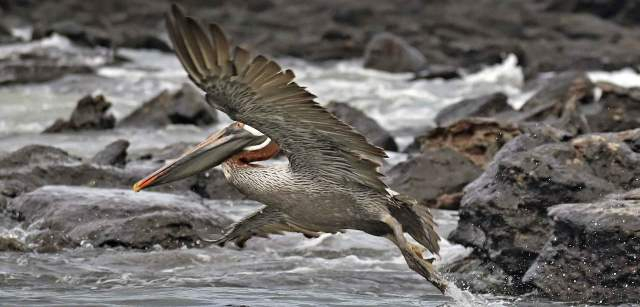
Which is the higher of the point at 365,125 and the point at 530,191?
the point at 365,125

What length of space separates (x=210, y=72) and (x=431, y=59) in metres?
21.4

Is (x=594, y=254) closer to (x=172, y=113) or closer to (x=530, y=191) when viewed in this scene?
(x=530, y=191)

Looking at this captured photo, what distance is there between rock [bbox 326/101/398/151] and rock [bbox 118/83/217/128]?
241 centimetres

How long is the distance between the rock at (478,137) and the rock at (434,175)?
474 millimetres

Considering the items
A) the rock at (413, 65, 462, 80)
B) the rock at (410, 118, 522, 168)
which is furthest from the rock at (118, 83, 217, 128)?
the rock at (413, 65, 462, 80)

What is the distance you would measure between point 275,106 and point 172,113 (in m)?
10.5

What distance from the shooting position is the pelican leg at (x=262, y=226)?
7066 mm

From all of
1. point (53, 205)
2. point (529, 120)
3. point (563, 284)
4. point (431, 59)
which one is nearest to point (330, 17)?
point (431, 59)

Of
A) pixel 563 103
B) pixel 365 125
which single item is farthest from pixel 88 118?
pixel 563 103

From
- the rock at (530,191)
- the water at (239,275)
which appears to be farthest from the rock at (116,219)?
the rock at (530,191)

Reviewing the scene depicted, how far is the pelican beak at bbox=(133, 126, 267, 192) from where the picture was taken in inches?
252

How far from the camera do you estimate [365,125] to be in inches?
571

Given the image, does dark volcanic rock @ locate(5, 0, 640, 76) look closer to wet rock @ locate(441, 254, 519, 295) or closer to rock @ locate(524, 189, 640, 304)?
wet rock @ locate(441, 254, 519, 295)

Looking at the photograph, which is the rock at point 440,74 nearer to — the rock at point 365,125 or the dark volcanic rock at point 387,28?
the dark volcanic rock at point 387,28
